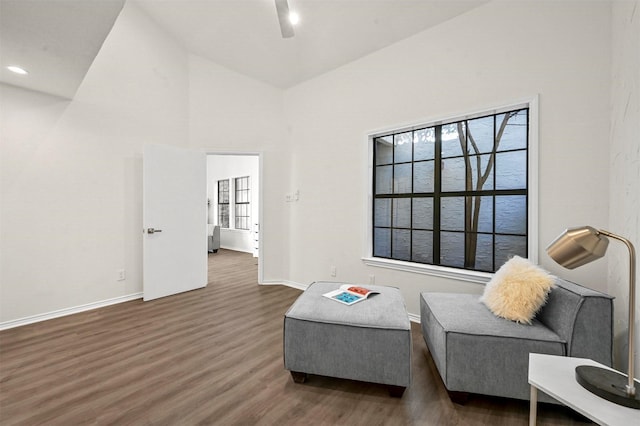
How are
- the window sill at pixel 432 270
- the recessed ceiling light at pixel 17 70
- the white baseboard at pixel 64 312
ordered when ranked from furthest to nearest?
the white baseboard at pixel 64 312
the window sill at pixel 432 270
the recessed ceiling light at pixel 17 70

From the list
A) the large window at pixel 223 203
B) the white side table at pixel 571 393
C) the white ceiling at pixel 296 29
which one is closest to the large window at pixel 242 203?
the large window at pixel 223 203

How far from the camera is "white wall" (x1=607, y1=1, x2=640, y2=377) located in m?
1.61

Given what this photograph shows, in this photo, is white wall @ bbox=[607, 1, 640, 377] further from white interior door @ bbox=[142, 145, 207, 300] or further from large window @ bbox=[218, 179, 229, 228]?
large window @ bbox=[218, 179, 229, 228]

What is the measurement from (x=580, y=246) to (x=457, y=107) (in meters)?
2.14

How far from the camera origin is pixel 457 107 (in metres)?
2.62

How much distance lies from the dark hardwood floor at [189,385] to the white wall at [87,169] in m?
0.50

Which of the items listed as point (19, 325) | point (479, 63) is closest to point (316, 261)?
point (479, 63)

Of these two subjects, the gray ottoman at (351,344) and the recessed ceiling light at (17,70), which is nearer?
the gray ottoman at (351,344)

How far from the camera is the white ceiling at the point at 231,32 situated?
1.75 meters

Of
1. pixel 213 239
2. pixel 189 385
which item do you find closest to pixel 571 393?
pixel 189 385

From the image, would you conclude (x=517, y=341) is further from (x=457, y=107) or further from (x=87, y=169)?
(x=87, y=169)

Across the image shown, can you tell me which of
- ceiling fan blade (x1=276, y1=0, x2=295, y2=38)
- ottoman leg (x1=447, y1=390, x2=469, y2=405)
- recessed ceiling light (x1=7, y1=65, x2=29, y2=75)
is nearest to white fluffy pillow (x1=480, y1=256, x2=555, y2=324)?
ottoman leg (x1=447, y1=390, x2=469, y2=405)

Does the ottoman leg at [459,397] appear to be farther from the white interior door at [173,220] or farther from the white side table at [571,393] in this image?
the white interior door at [173,220]

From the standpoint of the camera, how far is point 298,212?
4.04 meters
